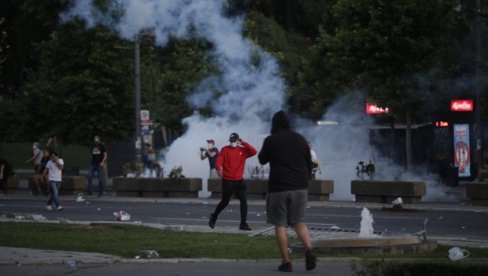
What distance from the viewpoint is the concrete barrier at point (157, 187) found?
33031mm

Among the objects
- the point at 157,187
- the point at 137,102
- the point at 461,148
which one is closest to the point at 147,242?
the point at 157,187

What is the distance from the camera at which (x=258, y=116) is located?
39250 millimetres

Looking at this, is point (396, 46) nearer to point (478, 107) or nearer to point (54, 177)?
point (478, 107)

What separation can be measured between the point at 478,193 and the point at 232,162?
32.7 feet

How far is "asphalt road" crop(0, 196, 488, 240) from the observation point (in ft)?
69.1

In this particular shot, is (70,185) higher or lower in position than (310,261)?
higher

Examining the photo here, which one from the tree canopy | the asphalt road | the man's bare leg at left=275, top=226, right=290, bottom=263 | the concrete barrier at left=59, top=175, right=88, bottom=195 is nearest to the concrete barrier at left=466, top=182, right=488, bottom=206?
the asphalt road

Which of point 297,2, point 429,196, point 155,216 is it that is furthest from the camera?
point 297,2

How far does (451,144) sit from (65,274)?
28.1 metres

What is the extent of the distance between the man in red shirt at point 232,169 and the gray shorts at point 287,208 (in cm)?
607

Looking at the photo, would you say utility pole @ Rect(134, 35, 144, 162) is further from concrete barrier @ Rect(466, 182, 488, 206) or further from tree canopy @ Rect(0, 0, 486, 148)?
concrete barrier @ Rect(466, 182, 488, 206)

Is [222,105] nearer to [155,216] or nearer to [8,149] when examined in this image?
[155,216]

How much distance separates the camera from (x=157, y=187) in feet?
110

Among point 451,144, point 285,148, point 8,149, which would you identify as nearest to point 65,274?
point 285,148
